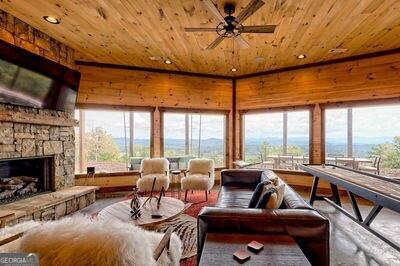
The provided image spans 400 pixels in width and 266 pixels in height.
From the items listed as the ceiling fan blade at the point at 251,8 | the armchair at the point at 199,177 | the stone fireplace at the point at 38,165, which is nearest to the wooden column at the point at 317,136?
the armchair at the point at 199,177

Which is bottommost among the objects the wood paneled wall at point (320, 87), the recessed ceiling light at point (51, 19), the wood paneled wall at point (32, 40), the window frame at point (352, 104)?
the window frame at point (352, 104)

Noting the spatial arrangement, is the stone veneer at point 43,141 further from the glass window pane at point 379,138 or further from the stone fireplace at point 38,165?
the glass window pane at point 379,138

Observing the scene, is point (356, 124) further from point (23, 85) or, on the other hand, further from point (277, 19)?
point (23, 85)

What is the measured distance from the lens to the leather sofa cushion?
2925 mm

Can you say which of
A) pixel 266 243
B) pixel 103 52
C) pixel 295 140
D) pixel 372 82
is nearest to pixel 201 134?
pixel 295 140

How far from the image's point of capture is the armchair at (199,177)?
457 cm

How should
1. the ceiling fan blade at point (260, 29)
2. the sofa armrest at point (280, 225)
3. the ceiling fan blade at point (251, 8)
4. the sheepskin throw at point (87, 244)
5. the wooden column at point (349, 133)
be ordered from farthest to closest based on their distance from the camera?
the wooden column at point (349, 133) < the ceiling fan blade at point (260, 29) < the ceiling fan blade at point (251, 8) < the sofa armrest at point (280, 225) < the sheepskin throw at point (87, 244)

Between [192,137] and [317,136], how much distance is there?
3209 millimetres

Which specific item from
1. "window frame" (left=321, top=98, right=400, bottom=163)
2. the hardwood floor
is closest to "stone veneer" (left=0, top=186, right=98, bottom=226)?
the hardwood floor

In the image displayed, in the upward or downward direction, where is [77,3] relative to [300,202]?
upward

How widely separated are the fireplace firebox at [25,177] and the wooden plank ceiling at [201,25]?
7.56ft

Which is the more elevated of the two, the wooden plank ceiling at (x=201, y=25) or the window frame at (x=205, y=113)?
the wooden plank ceiling at (x=201, y=25)

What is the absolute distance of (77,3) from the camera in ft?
9.62

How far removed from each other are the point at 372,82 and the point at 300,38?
2.12 meters
